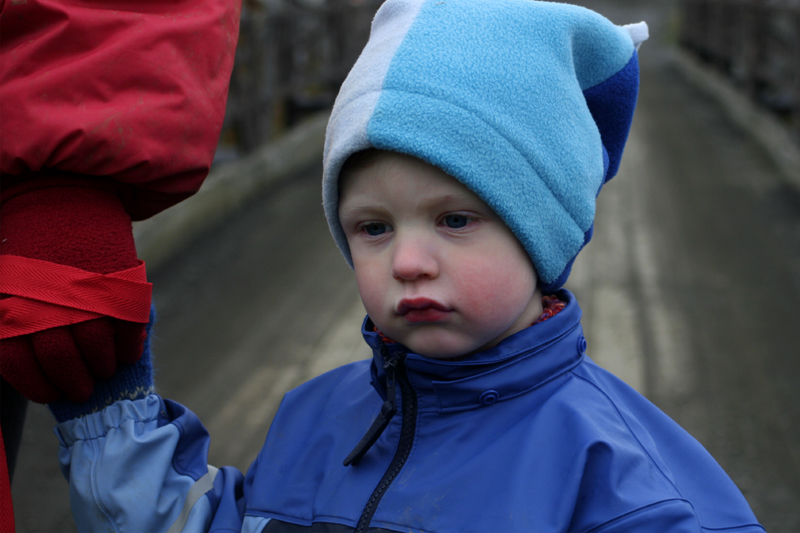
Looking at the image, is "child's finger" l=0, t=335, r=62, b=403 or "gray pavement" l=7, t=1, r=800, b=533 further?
"gray pavement" l=7, t=1, r=800, b=533

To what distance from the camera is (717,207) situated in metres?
5.92

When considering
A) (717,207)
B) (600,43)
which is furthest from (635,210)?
(600,43)

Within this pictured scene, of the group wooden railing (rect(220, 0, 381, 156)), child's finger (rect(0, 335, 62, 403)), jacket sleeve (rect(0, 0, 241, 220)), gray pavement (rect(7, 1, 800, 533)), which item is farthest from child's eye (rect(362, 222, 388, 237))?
wooden railing (rect(220, 0, 381, 156))

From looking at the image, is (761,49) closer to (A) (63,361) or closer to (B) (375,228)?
(B) (375,228)

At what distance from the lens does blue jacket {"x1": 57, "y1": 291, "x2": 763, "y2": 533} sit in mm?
1028

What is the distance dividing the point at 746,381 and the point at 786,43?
20.4 ft

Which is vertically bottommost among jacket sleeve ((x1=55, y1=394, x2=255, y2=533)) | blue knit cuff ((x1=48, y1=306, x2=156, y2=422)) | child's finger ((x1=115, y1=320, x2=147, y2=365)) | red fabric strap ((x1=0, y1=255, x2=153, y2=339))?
jacket sleeve ((x1=55, y1=394, x2=255, y2=533))

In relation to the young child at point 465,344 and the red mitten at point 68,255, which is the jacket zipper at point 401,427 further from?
the red mitten at point 68,255

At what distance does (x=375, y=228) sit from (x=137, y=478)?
532mm

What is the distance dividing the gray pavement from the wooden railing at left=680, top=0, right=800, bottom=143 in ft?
4.89

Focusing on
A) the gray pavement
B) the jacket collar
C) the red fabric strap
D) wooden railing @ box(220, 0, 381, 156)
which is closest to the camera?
the red fabric strap

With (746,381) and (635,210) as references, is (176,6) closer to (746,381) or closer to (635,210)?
(746,381)

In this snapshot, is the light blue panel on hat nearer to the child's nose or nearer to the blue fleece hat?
the blue fleece hat

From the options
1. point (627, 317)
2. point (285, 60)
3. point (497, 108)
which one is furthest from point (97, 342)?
point (285, 60)
